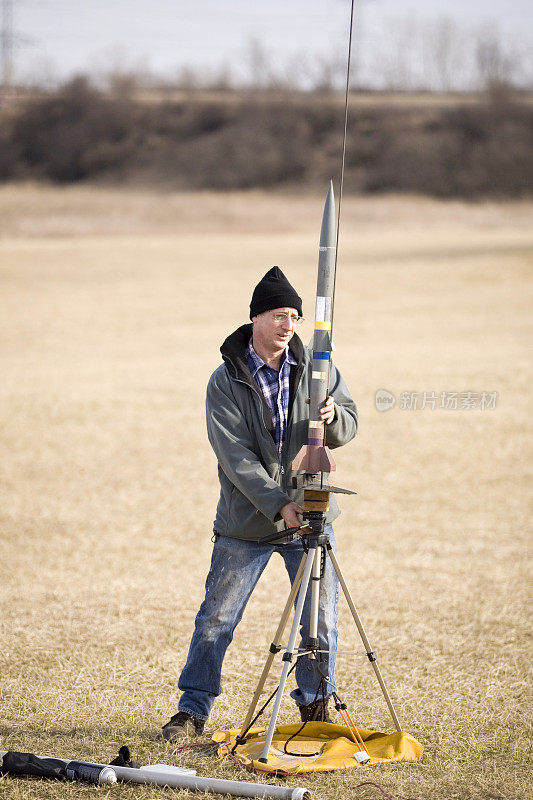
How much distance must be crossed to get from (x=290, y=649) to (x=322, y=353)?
3.88 feet

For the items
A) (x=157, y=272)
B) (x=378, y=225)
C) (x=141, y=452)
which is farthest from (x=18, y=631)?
(x=378, y=225)

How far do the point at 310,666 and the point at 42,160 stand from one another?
56.0 m

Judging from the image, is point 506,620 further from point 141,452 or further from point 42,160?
point 42,160

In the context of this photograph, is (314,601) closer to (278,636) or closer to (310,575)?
(310,575)

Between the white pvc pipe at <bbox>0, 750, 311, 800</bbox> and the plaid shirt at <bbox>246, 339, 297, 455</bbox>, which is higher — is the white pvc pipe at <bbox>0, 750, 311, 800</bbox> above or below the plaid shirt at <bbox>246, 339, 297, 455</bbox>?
below

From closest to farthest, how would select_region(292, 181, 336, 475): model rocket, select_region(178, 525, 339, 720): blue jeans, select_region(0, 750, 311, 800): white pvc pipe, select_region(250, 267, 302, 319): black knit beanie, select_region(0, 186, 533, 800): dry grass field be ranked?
select_region(0, 750, 311, 800): white pvc pipe, select_region(292, 181, 336, 475): model rocket, select_region(250, 267, 302, 319): black knit beanie, select_region(178, 525, 339, 720): blue jeans, select_region(0, 186, 533, 800): dry grass field

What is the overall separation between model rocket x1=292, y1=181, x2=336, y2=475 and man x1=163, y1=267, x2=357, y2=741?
216 millimetres

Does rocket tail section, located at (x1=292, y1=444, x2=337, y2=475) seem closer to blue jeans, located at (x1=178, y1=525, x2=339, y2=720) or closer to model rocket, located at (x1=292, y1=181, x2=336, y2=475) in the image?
model rocket, located at (x1=292, y1=181, x2=336, y2=475)

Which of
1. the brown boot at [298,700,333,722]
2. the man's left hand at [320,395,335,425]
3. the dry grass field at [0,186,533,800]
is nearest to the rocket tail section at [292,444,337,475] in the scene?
the man's left hand at [320,395,335,425]

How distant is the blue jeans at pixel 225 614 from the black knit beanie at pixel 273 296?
1005mm

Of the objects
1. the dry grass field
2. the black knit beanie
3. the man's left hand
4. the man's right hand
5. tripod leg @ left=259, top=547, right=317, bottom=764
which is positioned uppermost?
the black knit beanie

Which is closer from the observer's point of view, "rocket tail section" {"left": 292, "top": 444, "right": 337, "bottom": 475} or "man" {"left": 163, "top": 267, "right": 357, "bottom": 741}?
"rocket tail section" {"left": 292, "top": 444, "right": 337, "bottom": 475}

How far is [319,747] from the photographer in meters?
4.45

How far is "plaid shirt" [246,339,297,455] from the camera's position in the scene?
470 cm
